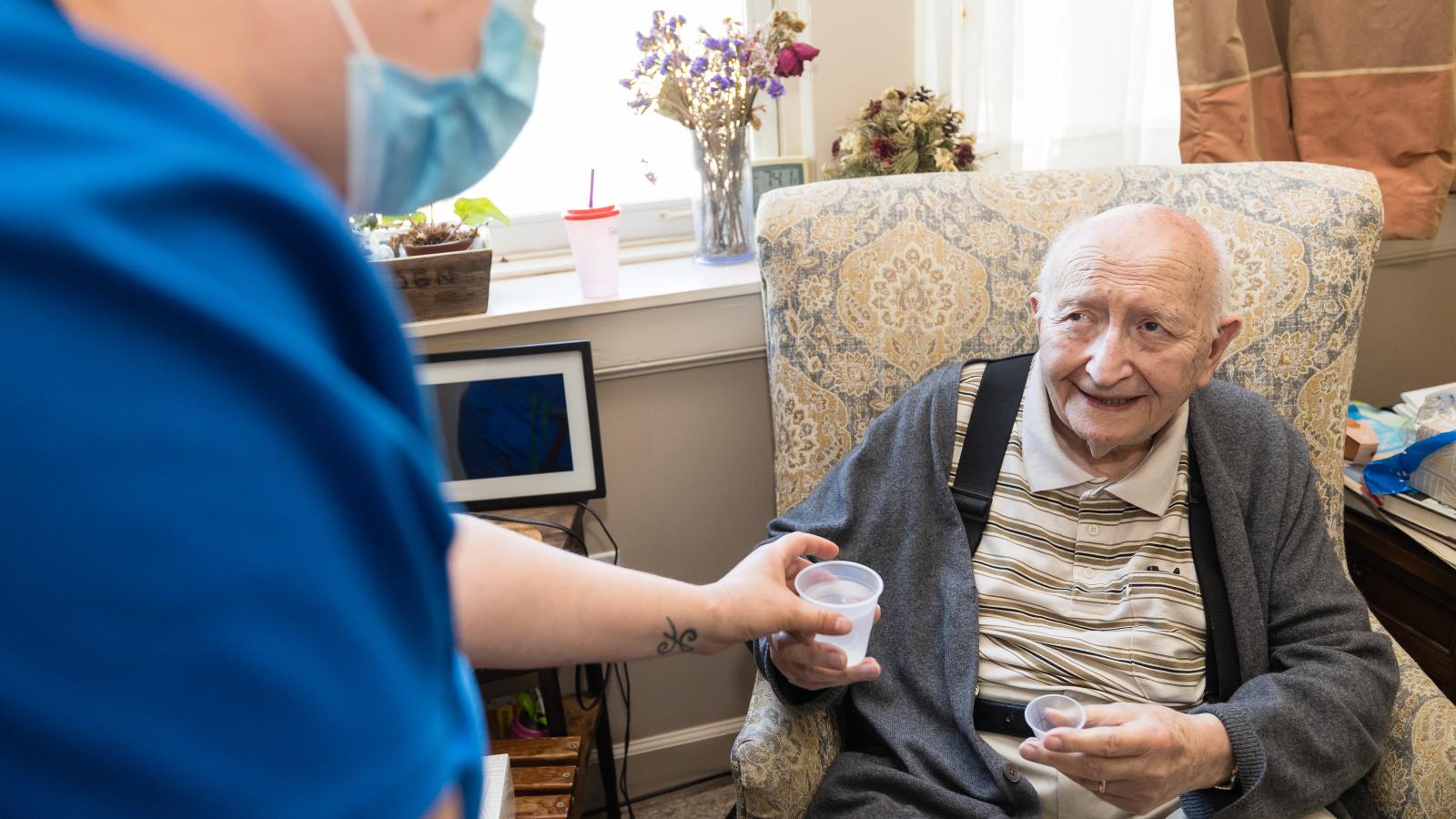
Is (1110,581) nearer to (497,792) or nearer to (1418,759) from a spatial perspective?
(1418,759)

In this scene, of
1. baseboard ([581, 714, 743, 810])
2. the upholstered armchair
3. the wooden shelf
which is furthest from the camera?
baseboard ([581, 714, 743, 810])

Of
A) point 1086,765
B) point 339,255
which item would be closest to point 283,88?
point 339,255

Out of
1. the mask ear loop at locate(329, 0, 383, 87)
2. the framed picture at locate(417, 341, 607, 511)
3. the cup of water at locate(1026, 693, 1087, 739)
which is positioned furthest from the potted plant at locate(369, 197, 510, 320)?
the mask ear loop at locate(329, 0, 383, 87)

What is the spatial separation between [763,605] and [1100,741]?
461mm

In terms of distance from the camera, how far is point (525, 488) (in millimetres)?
1836

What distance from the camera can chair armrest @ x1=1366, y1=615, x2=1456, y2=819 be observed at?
4.10 feet

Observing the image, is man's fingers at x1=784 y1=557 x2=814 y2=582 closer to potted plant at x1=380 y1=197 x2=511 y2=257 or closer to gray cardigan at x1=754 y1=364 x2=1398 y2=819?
gray cardigan at x1=754 y1=364 x2=1398 y2=819

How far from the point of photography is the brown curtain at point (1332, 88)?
6.02ft

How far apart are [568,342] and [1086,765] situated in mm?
1090

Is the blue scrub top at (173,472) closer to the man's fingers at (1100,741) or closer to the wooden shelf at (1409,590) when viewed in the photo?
the man's fingers at (1100,741)

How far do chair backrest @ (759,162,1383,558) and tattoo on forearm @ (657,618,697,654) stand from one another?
0.78m

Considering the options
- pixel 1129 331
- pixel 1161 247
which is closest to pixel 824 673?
pixel 1129 331

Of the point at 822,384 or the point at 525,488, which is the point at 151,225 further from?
the point at 525,488

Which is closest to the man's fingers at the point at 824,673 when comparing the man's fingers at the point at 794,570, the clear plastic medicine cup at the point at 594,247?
the man's fingers at the point at 794,570
